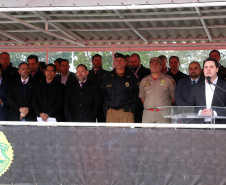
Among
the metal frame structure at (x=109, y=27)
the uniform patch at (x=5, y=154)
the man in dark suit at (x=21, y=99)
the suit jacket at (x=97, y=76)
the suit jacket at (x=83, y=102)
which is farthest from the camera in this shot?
the suit jacket at (x=97, y=76)

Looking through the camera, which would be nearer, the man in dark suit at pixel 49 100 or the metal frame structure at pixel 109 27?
the man in dark suit at pixel 49 100

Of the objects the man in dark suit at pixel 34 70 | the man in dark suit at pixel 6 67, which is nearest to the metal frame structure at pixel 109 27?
the man in dark suit at pixel 6 67

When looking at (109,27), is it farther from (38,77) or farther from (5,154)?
(5,154)

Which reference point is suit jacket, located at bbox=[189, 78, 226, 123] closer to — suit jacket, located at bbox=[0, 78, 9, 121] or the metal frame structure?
the metal frame structure

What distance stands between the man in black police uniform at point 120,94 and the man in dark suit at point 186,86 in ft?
2.45

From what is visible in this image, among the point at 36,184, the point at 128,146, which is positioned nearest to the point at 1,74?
the point at 36,184

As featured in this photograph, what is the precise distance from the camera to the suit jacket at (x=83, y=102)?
7.62 meters

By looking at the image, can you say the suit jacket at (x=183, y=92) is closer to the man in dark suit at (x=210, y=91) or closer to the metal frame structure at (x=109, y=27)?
the man in dark suit at (x=210, y=91)

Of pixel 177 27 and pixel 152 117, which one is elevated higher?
pixel 177 27

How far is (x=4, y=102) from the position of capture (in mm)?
7996

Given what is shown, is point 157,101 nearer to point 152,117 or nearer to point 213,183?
point 152,117

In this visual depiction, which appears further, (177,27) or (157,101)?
(177,27)

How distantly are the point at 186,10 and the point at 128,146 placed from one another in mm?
4024

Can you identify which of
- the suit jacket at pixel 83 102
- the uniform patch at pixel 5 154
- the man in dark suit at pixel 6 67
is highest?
the man in dark suit at pixel 6 67
